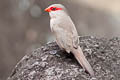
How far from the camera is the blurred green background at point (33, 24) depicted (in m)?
12.5

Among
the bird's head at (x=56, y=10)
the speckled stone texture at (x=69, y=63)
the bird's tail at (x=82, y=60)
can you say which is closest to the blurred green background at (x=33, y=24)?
the bird's head at (x=56, y=10)

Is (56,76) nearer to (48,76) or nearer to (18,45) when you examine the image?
(48,76)

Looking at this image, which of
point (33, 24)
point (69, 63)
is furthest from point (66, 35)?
point (33, 24)

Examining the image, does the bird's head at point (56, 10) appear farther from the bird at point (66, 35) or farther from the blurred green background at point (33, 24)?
the blurred green background at point (33, 24)

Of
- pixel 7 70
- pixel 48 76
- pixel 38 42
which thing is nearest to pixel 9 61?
pixel 7 70

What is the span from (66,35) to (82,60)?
0.65 m

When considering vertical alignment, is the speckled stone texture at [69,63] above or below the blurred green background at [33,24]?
above

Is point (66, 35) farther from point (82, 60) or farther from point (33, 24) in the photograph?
point (33, 24)

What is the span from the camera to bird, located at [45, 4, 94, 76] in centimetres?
614

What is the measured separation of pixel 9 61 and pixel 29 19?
6.28 ft

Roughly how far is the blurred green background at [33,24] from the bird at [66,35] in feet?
17.7

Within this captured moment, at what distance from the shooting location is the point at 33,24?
13.5 meters

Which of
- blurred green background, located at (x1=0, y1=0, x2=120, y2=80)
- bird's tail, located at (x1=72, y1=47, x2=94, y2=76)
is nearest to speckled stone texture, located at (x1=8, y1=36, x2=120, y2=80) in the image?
bird's tail, located at (x1=72, y1=47, x2=94, y2=76)

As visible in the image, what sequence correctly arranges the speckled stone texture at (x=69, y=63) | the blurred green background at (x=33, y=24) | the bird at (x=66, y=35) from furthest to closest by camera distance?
the blurred green background at (x=33, y=24), the bird at (x=66, y=35), the speckled stone texture at (x=69, y=63)
